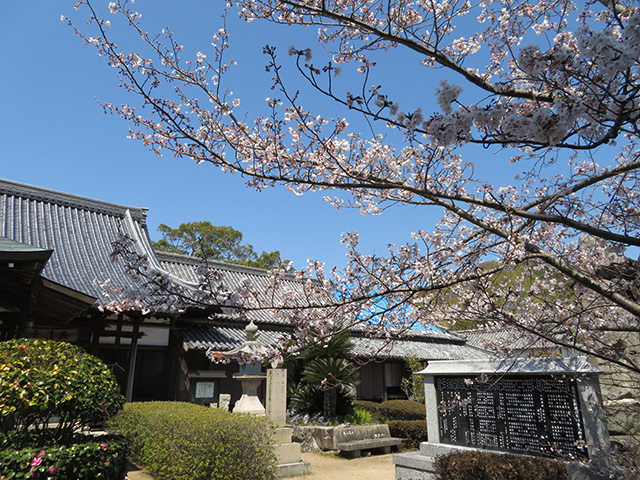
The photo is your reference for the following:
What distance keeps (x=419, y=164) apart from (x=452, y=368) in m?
4.20

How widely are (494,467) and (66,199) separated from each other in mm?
15317

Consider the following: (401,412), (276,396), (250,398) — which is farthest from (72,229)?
(401,412)

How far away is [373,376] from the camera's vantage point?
57.2ft

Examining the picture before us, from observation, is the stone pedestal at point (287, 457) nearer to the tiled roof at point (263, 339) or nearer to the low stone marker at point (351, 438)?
the low stone marker at point (351, 438)

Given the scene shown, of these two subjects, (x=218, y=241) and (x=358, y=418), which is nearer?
(x=358, y=418)

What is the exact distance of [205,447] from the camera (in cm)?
543

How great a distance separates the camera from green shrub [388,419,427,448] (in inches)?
442

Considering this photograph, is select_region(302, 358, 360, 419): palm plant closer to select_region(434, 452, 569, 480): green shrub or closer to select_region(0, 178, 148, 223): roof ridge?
select_region(434, 452, 569, 480): green shrub

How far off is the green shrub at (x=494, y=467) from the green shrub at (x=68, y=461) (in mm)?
4176

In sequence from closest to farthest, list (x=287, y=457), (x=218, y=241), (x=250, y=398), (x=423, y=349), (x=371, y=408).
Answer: (x=287, y=457), (x=250, y=398), (x=371, y=408), (x=423, y=349), (x=218, y=241)

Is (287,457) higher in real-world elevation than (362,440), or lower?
higher

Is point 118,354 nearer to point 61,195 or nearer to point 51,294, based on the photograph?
point 51,294

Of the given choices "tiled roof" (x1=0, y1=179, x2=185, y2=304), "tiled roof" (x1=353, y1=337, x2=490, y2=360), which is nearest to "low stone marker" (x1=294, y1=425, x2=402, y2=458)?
"tiled roof" (x1=353, y1=337, x2=490, y2=360)

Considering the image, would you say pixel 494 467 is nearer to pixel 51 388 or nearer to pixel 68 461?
pixel 68 461
